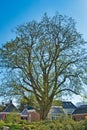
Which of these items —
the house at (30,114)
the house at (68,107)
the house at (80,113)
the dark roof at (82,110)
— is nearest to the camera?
the house at (80,113)

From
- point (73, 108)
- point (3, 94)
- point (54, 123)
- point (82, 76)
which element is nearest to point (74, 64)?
point (82, 76)

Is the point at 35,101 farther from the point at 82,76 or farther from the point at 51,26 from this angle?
the point at 51,26

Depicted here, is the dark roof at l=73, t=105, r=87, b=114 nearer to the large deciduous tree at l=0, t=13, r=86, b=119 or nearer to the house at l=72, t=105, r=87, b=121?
the house at l=72, t=105, r=87, b=121

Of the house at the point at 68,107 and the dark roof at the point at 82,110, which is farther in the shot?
the house at the point at 68,107

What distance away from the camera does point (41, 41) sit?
1283 inches

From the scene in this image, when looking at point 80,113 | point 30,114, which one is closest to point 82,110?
point 80,113

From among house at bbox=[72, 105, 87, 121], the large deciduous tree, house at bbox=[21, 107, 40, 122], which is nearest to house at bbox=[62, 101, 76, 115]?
house at bbox=[72, 105, 87, 121]

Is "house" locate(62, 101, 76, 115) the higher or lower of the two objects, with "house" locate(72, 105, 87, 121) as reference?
higher

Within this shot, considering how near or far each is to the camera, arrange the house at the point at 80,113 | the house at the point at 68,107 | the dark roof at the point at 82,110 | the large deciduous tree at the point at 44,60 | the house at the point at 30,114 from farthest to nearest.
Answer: the house at the point at 68,107 → the house at the point at 30,114 → the dark roof at the point at 82,110 → the house at the point at 80,113 → the large deciduous tree at the point at 44,60

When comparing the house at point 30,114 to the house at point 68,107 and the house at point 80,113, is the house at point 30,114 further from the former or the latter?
the house at point 80,113

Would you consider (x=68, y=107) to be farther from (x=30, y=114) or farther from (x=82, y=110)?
(x=30, y=114)

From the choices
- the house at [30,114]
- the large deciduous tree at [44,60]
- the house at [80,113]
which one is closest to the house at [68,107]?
the house at [80,113]

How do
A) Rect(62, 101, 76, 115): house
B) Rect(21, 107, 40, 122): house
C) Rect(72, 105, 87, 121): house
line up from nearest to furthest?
Rect(72, 105, 87, 121): house
Rect(21, 107, 40, 122): house
Rect(62, 101, 76, 115): house

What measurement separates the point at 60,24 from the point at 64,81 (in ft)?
21.5
